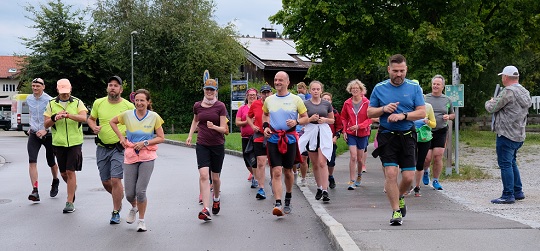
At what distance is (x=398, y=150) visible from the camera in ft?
24.5

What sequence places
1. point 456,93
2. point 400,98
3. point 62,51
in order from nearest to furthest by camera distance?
point 400,98 < point 456,93 < point 62,51

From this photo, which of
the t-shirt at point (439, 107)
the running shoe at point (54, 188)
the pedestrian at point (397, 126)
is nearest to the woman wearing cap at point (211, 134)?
the pedestrian at point (397, 126)

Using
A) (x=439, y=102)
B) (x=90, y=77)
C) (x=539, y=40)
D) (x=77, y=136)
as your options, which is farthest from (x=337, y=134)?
(x=90, y=77)

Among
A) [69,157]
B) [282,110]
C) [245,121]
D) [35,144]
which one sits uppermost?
[282,110]

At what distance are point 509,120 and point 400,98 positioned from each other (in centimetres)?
264

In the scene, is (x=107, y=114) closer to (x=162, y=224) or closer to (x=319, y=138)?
(x=162, y=224)

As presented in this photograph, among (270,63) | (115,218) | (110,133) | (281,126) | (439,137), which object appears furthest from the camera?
(270,63)

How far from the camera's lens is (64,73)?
41562 millimetres

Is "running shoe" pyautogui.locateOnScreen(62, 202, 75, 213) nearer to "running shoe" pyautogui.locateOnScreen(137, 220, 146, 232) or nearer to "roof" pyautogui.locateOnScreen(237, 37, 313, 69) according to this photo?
"running shoe" pyautogui.locateOnScreen(137, 220, 146, 232)

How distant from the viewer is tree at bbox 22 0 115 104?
135 feet

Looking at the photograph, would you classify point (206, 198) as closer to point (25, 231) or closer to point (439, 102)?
point (25, 231)

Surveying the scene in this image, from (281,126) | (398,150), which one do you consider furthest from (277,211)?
(398,150)

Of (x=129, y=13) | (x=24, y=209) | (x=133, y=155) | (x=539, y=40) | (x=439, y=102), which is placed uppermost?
(x=129, y=13)

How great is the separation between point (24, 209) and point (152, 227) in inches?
102
